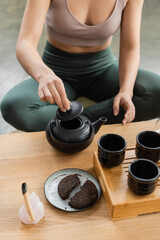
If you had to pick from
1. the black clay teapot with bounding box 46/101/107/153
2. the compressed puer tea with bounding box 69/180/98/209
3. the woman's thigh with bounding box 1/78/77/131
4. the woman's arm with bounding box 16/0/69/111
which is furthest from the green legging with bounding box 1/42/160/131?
the compressed puer tea with bounding box 69/180/98/209

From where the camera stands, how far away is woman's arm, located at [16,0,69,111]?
3.85 feet

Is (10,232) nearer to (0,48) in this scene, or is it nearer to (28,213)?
(28,213)

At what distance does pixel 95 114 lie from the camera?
1.66m

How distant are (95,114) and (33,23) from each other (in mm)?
583

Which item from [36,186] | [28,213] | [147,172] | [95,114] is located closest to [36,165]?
[36,186]

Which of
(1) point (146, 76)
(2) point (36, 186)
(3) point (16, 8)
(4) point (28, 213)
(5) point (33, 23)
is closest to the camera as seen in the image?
(4) point (28, 213)

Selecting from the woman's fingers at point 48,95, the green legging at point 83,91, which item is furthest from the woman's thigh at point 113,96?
the woman's fingers at point 48,95

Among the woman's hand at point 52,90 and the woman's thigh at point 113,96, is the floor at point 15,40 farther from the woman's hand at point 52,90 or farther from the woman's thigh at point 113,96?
the woman's hand at point 52,90

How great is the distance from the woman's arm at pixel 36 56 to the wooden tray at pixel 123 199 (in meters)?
0.35

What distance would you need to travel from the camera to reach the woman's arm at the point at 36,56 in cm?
117

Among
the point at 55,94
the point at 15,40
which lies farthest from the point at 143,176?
the point at 15,40

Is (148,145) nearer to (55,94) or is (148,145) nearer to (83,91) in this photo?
(55,94)

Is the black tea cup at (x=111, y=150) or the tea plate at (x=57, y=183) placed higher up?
the black tea cup at (x=111, y=150)

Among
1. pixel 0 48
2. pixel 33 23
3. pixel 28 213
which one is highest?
pixel 33 23
